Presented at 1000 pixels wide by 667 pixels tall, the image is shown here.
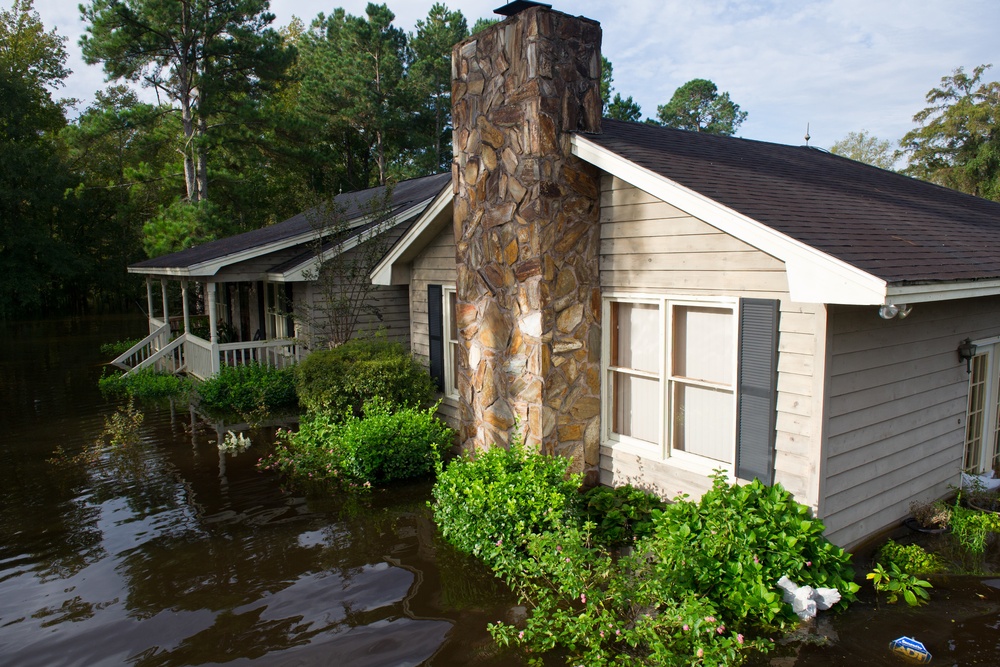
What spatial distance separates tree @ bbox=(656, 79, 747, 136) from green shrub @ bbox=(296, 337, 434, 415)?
70.7 meters

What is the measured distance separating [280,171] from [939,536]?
32.3 metres

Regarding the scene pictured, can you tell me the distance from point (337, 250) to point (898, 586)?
10.7 meters

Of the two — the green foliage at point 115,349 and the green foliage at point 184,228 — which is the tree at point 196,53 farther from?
the green foliage at point 115,349

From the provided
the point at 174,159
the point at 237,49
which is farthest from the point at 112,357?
the point at 174,159

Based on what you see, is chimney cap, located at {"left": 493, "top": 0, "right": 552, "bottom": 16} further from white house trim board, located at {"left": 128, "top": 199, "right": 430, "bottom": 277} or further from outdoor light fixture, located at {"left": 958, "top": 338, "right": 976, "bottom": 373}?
white house trim board, located at {"left": 128, "top": 199, "right": 430, "bottom": 277}

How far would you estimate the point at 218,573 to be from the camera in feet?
20.0

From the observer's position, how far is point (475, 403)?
782cm

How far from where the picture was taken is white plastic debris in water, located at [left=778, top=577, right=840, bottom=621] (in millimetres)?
4859

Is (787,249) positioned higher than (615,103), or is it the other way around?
(615,103)

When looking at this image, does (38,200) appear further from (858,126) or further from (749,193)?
(858,126)

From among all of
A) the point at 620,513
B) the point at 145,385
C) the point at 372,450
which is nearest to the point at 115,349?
the point at 145,385

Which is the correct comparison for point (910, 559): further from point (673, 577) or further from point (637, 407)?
point (637, 407)

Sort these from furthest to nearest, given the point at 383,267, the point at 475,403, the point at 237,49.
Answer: the point at 237,49 < the point at 383,267 < the point at 475,403

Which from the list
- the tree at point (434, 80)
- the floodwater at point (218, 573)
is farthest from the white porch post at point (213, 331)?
the tree at point (434, 80)
